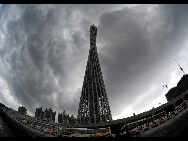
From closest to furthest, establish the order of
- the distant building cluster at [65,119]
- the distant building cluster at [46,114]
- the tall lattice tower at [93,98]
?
the tall lattice tower at [93,98], the distant building cluster at [46,114], the distant building cluster at [65,119]

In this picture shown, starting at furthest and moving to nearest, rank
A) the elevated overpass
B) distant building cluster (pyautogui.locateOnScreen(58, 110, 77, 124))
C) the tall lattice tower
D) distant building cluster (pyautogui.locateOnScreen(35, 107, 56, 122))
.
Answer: distant building cluster (pyautogui.locateOnScreen(58, 110, 77, 124))
distant building cluster (pyautogui.locateOnScreen(35, 107, 56, 122))
the tall lattice tower
the elevated overpass

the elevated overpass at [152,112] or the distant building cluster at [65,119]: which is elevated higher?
the distant building cluster at [65,119]

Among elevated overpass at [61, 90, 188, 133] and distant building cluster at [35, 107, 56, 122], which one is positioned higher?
distant building cluster at [35, 107, 56, 122]

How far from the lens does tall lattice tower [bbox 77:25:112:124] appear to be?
61.7 m

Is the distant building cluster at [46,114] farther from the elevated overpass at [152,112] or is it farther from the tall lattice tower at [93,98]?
the elevated overpass at [152,112]

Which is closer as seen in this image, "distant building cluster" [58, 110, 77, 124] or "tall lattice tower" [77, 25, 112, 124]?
"tall lattice tower" [77, 25, 112, 124]

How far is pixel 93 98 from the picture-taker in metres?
66.2

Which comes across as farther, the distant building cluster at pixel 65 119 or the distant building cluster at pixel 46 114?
the distant building cluster at pixel 65 119

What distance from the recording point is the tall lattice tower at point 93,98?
2429 inches

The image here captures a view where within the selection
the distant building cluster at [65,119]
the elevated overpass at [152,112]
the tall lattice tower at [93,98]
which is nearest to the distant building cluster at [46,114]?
the distant building cluster at [65,119]

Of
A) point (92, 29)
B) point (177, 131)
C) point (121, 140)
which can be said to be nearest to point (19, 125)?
point (121, 140)

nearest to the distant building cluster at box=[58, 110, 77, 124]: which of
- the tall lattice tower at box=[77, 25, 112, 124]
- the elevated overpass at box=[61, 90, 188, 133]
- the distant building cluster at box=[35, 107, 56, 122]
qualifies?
the distant building cluster at box=[35, 107, 56, 122]

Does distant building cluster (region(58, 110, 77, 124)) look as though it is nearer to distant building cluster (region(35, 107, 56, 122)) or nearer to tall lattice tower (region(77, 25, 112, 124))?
distant building cluster (region(35, 107, 56, 122))
